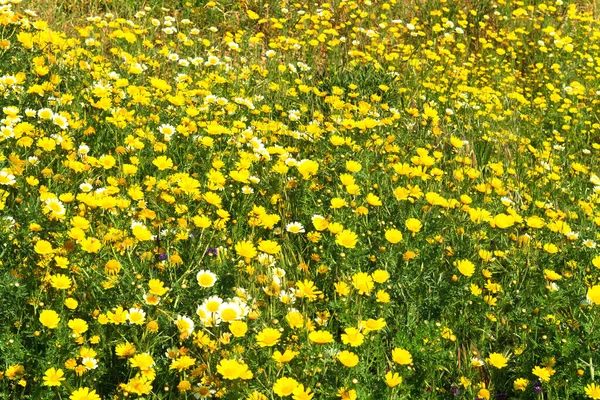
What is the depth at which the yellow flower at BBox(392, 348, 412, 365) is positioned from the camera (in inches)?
78.5

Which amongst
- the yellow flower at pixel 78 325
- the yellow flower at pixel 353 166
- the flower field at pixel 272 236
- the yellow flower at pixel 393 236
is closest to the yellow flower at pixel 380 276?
the flower field at pixel 272 236

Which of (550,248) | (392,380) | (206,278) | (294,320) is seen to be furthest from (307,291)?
(550,248)

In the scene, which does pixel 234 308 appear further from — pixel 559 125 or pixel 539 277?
pixel 559 125

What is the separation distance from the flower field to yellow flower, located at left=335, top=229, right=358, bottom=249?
0.01 meters

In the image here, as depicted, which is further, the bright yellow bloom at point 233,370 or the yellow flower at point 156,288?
the yellow flower at point 156,288

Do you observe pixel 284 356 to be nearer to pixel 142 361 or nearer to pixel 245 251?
pixel 142 361

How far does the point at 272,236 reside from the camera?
2.77 metres

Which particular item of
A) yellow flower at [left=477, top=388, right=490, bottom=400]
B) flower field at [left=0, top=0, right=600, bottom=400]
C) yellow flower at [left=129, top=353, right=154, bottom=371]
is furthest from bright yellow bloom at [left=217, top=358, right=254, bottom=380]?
yellow flower at [left=477, top=388, right=490, bottom=400]

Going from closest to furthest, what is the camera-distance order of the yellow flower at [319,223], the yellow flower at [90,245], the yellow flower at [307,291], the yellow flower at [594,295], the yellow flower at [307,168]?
the yellow flower at [90,245]
the yellow flower at [307,291]
the yellow flower at [594,295]
the yellow flower at [319,223]
the yellow flower at [307,168]

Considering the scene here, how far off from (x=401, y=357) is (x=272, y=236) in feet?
3.06

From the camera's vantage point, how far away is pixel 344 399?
6.05 feet

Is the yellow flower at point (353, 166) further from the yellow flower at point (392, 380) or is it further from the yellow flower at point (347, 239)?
the yellow flower at point (392, 380)

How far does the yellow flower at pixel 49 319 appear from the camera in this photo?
1850mm

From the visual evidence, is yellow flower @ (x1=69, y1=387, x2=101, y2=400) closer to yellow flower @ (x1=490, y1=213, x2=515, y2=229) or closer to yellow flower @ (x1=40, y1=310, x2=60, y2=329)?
yellow flower @ (x1=40, y1=310, x2=60, y2=329)
